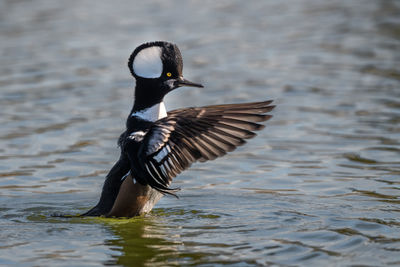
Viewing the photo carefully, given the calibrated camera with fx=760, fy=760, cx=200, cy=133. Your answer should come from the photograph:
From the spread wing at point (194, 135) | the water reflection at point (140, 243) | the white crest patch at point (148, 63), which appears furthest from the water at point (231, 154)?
the white crest patch at point (148, 63)

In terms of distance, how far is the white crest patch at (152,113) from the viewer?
6895 mm

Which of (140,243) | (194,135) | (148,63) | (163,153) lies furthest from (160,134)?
(140,243)

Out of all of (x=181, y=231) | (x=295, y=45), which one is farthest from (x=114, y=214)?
(x=295, y=45)

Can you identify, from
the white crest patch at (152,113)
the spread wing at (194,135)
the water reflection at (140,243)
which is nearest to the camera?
the water reflection at (140,243)

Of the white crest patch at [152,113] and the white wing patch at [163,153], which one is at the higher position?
the white crest patch at [152,113]

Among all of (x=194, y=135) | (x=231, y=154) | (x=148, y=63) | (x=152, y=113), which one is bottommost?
(x=231, y=154)

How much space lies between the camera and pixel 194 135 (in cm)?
624

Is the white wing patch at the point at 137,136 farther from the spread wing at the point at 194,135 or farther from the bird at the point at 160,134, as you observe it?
the spread wing at the point at 194,135

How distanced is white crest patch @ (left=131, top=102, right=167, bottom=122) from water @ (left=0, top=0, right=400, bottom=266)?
0.97 metres

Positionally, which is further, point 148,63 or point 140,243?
point 148,63

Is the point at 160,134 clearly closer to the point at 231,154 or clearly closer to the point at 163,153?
the point at 163,153

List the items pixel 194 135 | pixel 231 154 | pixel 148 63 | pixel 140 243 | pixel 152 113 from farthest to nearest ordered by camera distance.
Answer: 1. pixel 231 154
2. pixel 152 113
3. pixel 148 63
4. pixel 140 243
5. pixel 194 135

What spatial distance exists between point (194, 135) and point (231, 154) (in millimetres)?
3211

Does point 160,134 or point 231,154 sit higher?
point 160,134
